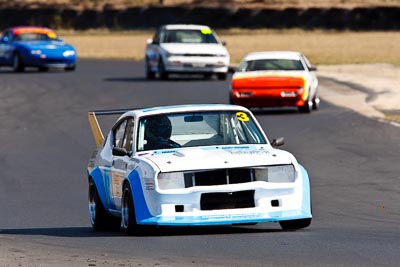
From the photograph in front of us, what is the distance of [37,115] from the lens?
94.3 feet

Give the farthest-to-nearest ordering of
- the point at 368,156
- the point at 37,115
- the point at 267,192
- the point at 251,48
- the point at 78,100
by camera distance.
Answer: the point at 251,48 → the point at 78,100 → the point at 37,115 → the point at 368,156 → the point at 267,192

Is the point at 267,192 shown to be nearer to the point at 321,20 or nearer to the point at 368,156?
the point at 368,156

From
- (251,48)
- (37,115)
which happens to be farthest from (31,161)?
(251,48)

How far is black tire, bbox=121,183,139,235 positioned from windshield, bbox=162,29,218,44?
2591 cm

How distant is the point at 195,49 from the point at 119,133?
23644 mm

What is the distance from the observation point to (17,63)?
137ft

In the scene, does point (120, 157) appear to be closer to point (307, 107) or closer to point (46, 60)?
point (307, 107)

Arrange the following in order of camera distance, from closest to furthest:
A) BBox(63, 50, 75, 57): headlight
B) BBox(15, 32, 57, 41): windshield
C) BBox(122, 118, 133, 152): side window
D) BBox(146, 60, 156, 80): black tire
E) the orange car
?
BBox(122, 118, 133, 152): side window → the orange car → BBox(146, 60, 156, 80): black tire → BBox(63, 50, 75, 57): headlight → BBox(15, 32, 57, 41): windshield

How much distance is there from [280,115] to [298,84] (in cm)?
75

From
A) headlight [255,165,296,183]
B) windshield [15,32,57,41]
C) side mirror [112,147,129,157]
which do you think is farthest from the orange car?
headlight [255,165,296,183]

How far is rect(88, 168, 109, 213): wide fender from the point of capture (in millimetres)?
13164

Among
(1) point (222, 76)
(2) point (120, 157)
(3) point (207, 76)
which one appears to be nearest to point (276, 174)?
(2) point (120, 157)

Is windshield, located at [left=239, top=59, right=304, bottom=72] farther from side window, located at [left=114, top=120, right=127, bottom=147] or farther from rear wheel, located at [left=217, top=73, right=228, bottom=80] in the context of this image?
side window, located at [left=114, top=120, right=127, bottom=147]

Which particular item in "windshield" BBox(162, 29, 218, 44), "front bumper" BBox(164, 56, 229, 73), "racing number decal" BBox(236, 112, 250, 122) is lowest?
"front bumper" BBox(164, 56, 229, 73)
